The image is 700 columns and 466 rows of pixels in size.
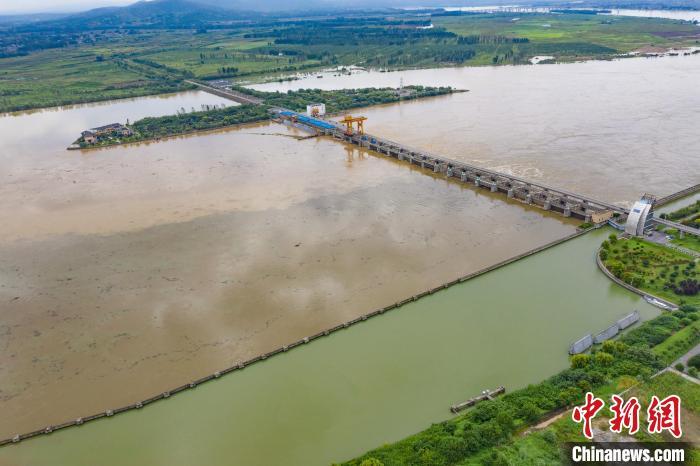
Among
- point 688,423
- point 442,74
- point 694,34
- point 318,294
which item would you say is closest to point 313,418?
point 318,294

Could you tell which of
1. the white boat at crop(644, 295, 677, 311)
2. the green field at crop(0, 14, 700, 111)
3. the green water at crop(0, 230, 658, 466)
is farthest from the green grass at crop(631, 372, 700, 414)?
Result: the green field at crop(0, 14, 700, 111)

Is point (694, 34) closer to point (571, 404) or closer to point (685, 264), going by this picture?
point (685, 264)

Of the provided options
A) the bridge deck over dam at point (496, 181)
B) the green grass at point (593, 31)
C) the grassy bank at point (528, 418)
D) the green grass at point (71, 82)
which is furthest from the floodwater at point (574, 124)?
the green grass at point (593, 31)

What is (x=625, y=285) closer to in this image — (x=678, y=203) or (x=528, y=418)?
(x=528, y=418)

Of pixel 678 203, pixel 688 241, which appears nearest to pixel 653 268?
pixel 688 241

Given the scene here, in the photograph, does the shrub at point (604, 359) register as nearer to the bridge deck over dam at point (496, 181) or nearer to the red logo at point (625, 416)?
the red logo at point (625, 416)

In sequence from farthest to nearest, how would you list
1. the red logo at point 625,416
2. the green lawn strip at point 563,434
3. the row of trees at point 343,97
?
the row of trees at point 343,97 < the red logo at point 625,416 < the green lawn strip at point 563,434

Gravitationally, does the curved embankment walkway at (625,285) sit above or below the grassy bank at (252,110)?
below

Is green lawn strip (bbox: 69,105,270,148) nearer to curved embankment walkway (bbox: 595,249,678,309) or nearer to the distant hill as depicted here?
curved embankment walkway (bbox: 595,249,678,309)
